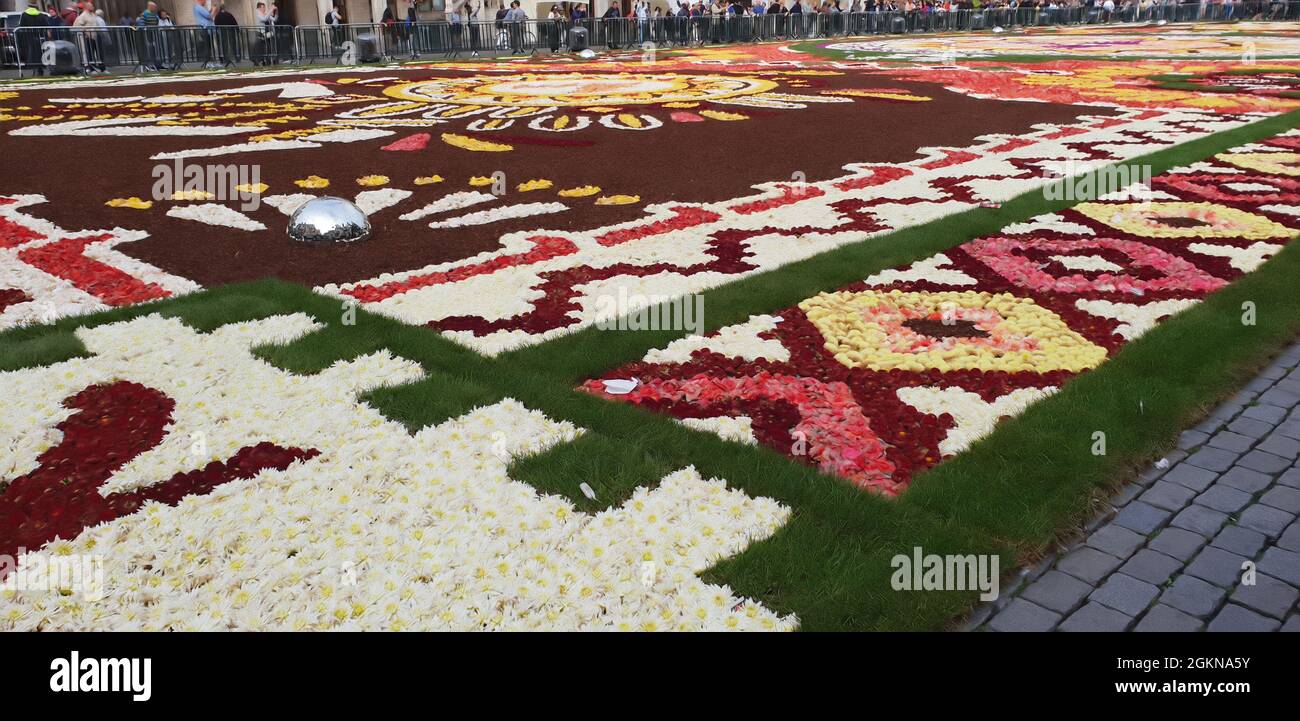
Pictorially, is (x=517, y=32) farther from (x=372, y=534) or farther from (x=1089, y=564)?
(x=1089, y=564)

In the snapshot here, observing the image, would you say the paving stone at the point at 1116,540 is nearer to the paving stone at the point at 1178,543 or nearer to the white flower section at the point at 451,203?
the paving stone at the point at 1178,543

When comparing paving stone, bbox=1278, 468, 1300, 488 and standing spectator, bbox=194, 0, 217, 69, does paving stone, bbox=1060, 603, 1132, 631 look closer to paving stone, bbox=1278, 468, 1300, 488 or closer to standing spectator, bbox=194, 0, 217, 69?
paving stone, bbox=1278, 468, 1300, 488

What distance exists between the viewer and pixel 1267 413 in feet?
15.4

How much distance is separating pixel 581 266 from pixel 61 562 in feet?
13.6

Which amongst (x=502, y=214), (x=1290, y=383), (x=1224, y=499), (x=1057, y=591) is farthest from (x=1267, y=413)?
(x=502, y=214)

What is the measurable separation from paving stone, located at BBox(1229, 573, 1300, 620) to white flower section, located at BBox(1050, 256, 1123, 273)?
12.5 ft

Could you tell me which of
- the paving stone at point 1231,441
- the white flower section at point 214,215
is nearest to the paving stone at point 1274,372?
the paving stone at point 1231,441

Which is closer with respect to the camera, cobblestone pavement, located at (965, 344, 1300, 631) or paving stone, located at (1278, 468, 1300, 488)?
cobblestone pavement, located at (965, 344, 1300, 631)

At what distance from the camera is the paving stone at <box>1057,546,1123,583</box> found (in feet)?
11.2

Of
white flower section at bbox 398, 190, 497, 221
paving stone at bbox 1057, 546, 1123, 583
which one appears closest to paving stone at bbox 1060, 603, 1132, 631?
paving stone at bbox 1057, 546, 1123, 583

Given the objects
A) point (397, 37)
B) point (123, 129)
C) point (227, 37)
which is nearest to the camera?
point (123, 129)

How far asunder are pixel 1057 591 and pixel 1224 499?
1170 mm

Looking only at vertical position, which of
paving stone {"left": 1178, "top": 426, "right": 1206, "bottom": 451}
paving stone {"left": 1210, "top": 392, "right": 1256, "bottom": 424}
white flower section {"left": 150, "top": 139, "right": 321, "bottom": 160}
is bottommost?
paving stone {"left": 1178, "top": 426, "right": 1206, "bottom": 451}

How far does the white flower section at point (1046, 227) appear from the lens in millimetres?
7723
